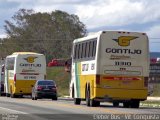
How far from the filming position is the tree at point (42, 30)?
124 meters

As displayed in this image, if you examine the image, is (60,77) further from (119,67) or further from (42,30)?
(119,67)

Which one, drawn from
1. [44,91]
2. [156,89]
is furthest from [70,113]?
[156,89]

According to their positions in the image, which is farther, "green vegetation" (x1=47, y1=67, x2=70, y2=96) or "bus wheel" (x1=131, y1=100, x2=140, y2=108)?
"green vegetation" (x1=47, y1=67, x2=70, y2=96)

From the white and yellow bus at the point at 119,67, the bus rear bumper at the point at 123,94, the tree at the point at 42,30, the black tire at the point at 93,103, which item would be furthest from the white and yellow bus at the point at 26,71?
the tree at the point at 42,30

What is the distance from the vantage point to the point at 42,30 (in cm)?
12725

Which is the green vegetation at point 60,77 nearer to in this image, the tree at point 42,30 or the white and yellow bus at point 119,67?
the tree at point 42,30

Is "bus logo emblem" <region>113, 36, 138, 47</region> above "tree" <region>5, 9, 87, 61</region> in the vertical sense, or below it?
below

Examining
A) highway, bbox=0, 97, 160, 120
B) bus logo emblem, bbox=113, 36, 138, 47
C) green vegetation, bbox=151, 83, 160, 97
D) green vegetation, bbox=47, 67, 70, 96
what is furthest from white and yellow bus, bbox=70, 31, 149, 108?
green vegetation, bbox=47, 67, 70, 96

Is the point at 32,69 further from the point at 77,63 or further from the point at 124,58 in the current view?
the point at 124,58

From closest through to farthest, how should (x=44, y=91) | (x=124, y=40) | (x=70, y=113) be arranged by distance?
(x=70, y=113), (x=124, y=40), (x=44, y=91)

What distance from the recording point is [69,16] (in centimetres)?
12462

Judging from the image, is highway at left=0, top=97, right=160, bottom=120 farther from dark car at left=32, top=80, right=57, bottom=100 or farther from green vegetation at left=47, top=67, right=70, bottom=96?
green vegetation at left=47, top=67, right=70, bottom=96

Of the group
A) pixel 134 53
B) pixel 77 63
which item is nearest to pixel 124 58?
pixel 134 53

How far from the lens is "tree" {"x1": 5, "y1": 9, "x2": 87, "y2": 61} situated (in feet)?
407
